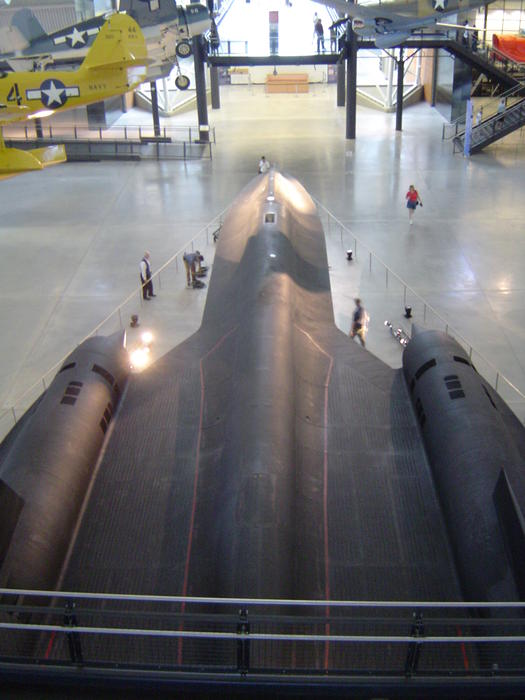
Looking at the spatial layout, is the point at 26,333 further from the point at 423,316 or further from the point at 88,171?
the point at 88,171

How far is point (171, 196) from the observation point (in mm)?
30641

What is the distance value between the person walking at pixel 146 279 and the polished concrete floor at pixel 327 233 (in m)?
0.32

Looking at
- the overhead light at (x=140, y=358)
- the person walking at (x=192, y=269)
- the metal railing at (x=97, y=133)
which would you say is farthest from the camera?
the metal railing at (x=97, y=133)

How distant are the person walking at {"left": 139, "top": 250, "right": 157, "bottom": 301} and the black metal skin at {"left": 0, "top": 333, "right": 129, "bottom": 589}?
28.0 feet

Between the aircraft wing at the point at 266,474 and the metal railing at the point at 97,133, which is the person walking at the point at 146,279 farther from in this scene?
the metal railing at the point at 97,133

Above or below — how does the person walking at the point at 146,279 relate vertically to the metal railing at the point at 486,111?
below

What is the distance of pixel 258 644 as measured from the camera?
6477 mm

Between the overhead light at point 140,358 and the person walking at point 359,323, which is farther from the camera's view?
the overhead light at point 140,358

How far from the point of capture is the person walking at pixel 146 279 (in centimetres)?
2054

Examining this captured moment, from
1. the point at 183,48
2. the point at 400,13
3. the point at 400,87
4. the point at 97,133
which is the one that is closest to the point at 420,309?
the point at 400,13

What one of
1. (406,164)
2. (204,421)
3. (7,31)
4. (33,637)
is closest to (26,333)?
(204,421)

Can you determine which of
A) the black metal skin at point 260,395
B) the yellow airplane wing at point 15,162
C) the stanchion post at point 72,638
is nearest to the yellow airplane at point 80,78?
the yellow airplane wing at point 15,162

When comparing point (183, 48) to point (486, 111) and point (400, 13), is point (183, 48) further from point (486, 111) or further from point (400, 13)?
point (486, 111)

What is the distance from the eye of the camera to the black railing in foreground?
5797 mm
